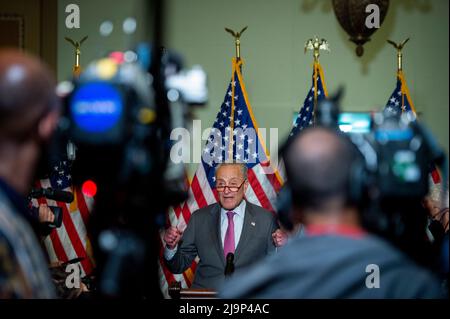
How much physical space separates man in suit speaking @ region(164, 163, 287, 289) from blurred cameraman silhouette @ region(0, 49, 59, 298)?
2912 mm

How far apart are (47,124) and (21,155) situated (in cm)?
11

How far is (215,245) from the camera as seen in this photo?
507 centimetres

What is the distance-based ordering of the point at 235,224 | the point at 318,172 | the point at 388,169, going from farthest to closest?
the point at 235,224 < the point at 388,169 < the point at 318,172

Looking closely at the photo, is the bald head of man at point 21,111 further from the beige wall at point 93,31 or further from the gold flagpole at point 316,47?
the beige wall at point 93,31

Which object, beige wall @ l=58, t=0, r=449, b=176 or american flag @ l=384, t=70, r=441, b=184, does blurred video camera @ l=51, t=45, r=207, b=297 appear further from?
beige wall @ l=58, t=0, r=449, b=176

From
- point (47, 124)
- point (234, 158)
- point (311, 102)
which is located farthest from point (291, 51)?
point (47, 124)

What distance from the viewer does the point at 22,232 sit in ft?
5.96

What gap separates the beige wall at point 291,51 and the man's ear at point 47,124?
4.60 meters

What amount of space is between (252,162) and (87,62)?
5.64 ft

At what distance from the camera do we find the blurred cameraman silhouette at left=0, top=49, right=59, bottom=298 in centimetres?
178

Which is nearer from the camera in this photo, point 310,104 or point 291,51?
point 310,104

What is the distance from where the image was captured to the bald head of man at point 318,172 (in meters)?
2.10

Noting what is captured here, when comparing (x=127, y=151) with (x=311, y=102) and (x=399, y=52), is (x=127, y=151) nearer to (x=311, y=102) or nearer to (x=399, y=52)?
(x=311, y=102)

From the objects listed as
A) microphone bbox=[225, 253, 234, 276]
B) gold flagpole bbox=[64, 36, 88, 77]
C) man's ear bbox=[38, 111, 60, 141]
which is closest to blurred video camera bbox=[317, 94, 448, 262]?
man's ear bbox=[38, 111, 60, 141]
